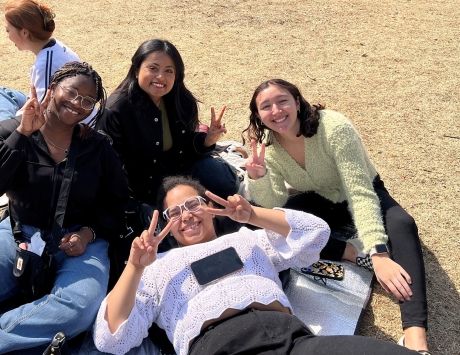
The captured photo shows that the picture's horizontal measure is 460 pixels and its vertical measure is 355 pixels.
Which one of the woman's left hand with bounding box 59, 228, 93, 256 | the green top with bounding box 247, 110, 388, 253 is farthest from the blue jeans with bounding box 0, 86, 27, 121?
the green top with bounding box 247, 110, 388, 253

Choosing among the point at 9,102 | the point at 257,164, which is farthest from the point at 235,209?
the point at 9,102

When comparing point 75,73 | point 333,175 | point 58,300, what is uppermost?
point 75,73

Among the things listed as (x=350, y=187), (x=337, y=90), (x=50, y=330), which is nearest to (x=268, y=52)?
(x=337, y=90)

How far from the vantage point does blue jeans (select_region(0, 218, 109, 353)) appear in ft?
9.11

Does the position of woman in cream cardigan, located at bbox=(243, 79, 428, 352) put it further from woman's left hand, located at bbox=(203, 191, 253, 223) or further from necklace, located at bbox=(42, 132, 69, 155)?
necklace, located at bbox=(42, 132, 69, 155)

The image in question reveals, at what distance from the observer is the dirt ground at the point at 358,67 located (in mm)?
4145

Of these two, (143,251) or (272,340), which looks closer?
(272,340)

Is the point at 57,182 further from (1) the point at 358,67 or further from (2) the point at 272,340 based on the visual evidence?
(1) the point at 358,67

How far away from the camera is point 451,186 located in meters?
4.62

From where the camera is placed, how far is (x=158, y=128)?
12.8 ft

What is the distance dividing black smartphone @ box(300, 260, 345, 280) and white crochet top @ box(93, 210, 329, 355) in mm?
486

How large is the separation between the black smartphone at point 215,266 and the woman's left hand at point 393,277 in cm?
97

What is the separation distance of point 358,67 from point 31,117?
490 centimetres

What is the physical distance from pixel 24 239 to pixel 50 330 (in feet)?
2.07
